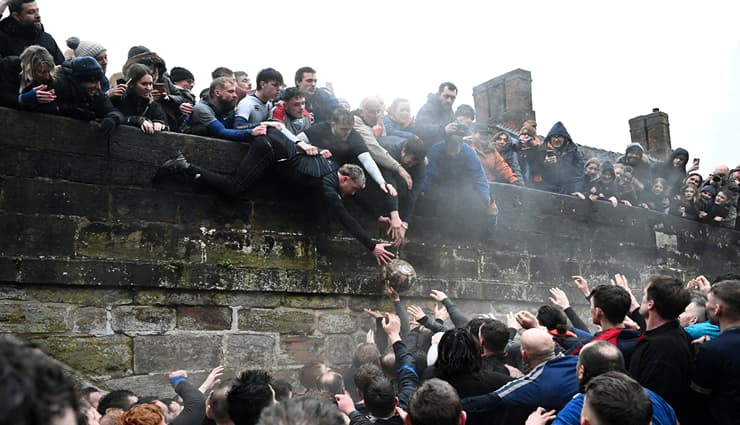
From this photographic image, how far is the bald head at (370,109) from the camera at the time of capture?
8.34m

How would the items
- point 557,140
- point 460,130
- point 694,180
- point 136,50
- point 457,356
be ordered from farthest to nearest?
point 694,180 < point 557,140 < point 460,130 < point 136,50 < point 457,356

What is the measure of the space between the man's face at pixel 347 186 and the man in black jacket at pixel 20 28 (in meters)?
3.11

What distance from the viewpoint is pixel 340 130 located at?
22.7ft

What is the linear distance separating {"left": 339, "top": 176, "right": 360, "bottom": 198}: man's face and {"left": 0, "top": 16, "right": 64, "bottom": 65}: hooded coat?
3017 millimetres

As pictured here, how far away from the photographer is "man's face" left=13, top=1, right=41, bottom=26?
249 inches

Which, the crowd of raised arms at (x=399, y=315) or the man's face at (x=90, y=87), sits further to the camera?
the man's face at (x=90, y=87)

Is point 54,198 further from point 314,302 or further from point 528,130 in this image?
point 528,130

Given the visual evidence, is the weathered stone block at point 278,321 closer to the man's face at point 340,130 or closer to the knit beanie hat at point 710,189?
the man's face at point 340,130

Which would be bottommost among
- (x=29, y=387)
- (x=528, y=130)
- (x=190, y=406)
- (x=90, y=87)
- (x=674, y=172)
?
(x=190, y=406)

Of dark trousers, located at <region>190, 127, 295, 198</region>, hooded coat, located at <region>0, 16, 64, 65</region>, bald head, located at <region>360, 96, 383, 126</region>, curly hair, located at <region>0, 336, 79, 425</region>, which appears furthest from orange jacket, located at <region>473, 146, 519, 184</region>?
curly hair, located at <region>0, 336, 79, 425</region>

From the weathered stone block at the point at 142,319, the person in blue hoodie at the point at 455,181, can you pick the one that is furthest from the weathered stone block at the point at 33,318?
the person in blue hoodie at the point at 455,181

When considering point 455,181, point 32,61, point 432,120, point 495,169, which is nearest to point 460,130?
point 455,181

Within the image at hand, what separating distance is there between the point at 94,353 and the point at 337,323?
94.3 inches

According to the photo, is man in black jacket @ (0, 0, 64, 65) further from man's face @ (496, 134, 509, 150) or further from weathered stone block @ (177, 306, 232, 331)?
A: man's face @ (496, 134, 509, 150)
